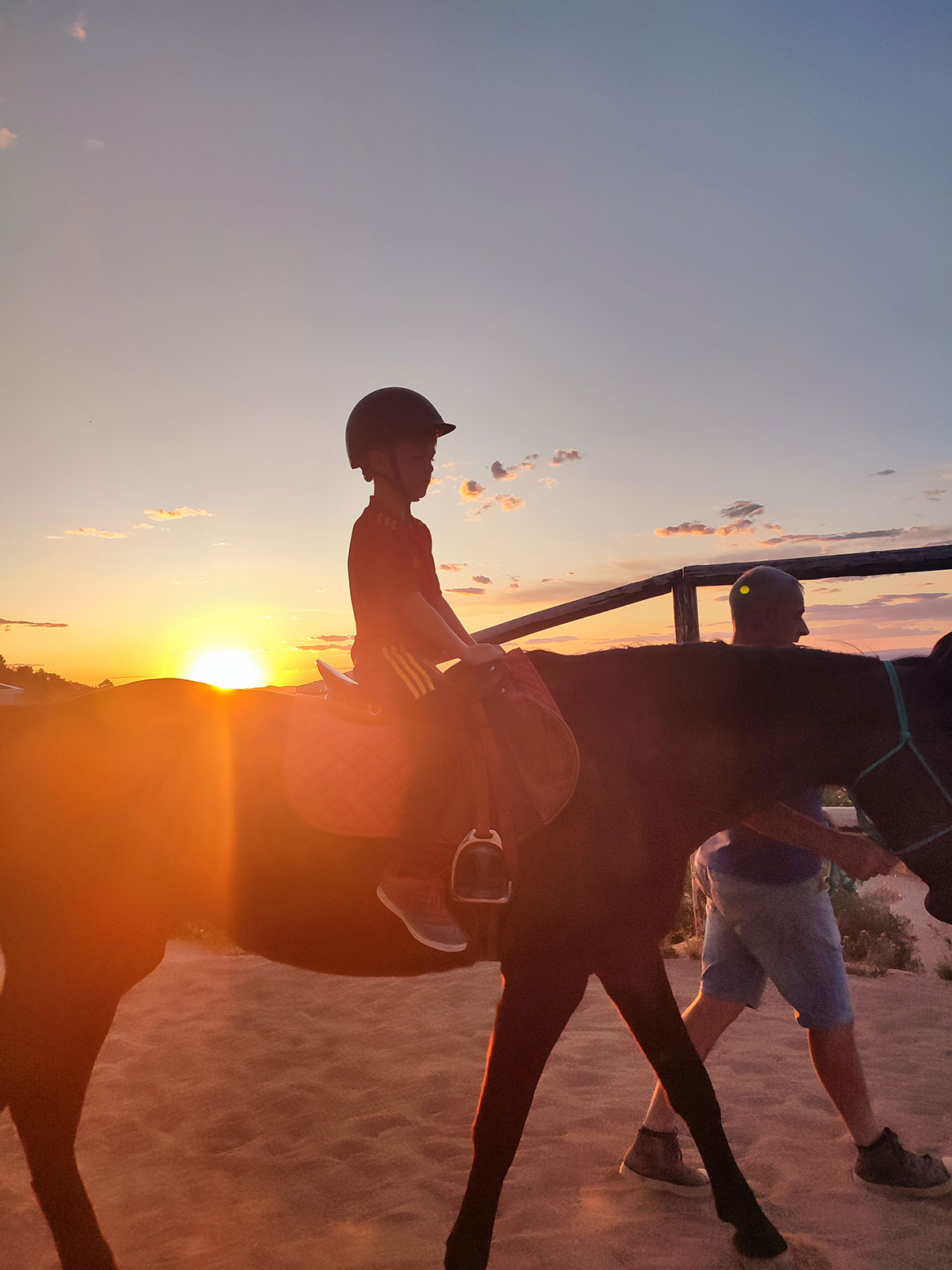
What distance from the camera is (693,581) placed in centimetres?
620

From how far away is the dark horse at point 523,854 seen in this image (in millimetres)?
2467

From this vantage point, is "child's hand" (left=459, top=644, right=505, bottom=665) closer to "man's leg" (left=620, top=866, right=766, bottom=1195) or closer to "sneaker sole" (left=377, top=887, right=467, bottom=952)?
"sneaker sole" (left=377, top=887, right=467, bottom=952)

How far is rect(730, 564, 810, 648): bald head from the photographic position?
3.27 meters

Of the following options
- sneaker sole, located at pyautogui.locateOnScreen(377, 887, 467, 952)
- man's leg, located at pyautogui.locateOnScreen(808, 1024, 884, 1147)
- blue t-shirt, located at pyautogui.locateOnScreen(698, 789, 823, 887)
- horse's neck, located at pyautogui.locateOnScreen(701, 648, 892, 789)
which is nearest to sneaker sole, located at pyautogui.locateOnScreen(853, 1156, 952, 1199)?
man's leg, located at pyautogui.locateOnScreen(808, 1024, 884, 1147)

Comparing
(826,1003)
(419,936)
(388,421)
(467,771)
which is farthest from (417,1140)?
(388,421)

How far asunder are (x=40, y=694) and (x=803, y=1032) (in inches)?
193

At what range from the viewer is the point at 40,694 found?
11.0ft

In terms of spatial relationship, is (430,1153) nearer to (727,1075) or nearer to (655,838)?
(727,1075)

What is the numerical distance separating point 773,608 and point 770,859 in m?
1.05

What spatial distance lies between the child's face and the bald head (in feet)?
4.66

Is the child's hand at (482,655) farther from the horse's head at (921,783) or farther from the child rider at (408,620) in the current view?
the horse's head at (921,783)

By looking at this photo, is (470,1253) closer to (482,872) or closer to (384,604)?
(482,872)

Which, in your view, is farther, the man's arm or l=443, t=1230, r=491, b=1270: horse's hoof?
the man's arm

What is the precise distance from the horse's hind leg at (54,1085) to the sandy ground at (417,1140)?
1.24ft
